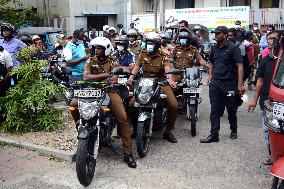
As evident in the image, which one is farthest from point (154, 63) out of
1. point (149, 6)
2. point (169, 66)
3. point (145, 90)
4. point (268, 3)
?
point (149, 6)

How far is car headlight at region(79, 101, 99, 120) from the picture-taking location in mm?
4809

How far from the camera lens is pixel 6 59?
694 centimetres

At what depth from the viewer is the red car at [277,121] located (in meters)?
3.66

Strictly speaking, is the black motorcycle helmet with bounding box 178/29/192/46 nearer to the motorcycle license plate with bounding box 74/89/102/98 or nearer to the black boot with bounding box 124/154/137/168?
the black boot with bounding box 124/154/137/168

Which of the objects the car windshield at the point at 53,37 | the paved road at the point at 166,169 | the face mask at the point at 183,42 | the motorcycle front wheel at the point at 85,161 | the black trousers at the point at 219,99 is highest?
the car windshield at the point at 53,37

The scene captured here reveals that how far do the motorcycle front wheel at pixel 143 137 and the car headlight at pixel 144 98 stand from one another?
0.99 ft

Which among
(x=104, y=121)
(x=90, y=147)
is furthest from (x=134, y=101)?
(x=90, y=147)

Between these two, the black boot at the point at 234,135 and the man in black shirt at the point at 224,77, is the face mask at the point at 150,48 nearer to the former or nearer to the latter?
the man in black shirt at the point at 224,77

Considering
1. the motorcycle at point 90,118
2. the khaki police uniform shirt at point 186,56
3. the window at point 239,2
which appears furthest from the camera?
the window at point 239,2

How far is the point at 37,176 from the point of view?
16.6 feet

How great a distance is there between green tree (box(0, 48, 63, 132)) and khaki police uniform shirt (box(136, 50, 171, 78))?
159cm

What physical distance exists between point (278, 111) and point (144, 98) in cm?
243

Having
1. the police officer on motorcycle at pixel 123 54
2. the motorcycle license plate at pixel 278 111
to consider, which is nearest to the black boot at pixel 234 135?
the police officer on motorcycle at pixel 123 54

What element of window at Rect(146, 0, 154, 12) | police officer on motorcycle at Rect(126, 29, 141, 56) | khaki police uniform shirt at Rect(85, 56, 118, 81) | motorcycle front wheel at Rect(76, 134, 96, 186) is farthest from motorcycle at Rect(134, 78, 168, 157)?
window at Rect(146, 0, 154, 12)
